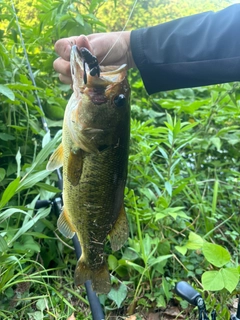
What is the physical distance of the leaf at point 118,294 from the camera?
4.96 feet

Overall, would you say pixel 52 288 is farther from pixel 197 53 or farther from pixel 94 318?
pixel 197 53

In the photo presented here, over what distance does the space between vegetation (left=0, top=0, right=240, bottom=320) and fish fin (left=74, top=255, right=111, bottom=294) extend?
29 cm

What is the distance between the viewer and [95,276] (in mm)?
1133

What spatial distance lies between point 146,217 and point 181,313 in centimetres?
47

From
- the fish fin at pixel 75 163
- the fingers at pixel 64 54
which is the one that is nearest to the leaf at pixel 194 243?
the fish fin at pixel 75 163

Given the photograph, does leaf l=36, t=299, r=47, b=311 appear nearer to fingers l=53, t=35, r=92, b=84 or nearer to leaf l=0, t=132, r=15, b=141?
leaf l=0, t=132, r=15, b=141

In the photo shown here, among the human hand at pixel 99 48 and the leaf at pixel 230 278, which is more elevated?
the human hand at pixel 99 48

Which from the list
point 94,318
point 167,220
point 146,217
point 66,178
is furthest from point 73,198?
point 167,220

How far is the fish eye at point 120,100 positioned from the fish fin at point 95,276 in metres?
0.53

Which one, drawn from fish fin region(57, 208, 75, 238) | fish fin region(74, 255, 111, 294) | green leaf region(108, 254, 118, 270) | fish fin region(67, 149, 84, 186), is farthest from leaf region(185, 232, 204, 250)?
fish fin region(67, 149, 84, 186)

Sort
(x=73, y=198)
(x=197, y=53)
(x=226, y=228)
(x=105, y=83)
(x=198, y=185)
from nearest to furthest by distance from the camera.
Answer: (x=105, y=83), (x=73, y=198), (x=197, y=53), (x=226, y=228), (x=198, y=185)

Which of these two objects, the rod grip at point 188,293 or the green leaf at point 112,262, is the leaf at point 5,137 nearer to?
the green leaf at point 112,262

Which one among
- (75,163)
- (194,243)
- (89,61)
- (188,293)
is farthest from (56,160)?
(194,243)

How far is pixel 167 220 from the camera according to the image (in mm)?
1850
